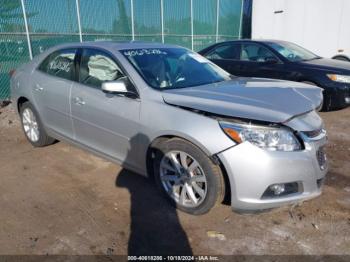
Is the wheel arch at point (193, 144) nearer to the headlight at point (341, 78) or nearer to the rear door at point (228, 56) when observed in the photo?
the headlight at point (341, 78)

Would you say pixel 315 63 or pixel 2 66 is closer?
pixel 315 63

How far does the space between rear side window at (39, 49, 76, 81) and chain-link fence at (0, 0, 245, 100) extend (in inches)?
166

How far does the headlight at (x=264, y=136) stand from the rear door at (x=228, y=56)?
198 inches

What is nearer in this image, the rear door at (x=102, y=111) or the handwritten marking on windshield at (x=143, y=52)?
the rear door at (x=102, y=111)

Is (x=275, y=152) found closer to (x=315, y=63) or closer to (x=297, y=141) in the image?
(x=297, y=141)

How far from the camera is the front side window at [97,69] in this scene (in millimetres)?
3670

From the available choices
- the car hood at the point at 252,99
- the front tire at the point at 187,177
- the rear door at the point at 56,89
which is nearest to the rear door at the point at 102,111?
the rear door at the point at 56,89

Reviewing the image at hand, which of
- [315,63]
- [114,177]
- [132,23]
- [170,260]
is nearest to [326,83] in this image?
[315,63]

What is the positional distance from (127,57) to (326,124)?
4.30m

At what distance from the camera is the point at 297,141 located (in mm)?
2775

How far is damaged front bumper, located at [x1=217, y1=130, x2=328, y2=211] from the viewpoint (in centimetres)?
267

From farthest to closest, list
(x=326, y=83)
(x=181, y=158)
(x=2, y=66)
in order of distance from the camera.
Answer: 1. (x=2, y=66)
2. (x=326, y=83)
3. (x=181, y=158)

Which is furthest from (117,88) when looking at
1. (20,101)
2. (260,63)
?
(260,63)

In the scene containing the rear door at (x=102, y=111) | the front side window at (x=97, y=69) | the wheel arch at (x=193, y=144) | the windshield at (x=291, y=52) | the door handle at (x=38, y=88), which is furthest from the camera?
the windshield at (x=291, y=52)
